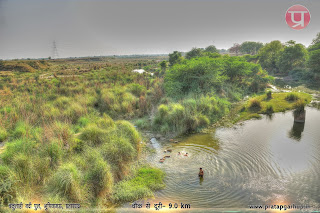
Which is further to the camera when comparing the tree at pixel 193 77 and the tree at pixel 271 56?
the tree at pixel 271 56

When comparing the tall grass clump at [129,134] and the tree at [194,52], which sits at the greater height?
the tree at [194,52]

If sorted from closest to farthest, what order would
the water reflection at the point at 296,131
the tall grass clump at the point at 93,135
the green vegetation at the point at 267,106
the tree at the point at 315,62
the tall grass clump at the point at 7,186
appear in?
the tall grass clump at the point at 7,186, the tall grass clump at the point at 93,135, the water reflection at the point at 296,131, the green vegetation at the point at 267,106, the tree at the point at 315,62

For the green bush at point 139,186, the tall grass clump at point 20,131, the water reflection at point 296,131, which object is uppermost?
the tall grass clump at point 20,131

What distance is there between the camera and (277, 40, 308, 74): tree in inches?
1469

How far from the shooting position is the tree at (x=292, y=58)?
3731cm

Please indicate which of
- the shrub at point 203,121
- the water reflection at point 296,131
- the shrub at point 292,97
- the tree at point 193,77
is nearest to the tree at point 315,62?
the shrub at point 292,97

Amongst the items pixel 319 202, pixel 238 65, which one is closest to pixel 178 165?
pixel 319 202

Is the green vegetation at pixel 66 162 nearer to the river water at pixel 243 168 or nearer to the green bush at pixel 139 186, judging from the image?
the green bush at pixel 139 186

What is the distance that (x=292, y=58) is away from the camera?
38031mm

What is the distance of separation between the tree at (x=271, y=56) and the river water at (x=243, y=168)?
35.9 metres

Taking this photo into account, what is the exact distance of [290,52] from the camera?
38.0 meters

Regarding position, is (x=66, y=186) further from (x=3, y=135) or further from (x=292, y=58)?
(x=292, y=58)

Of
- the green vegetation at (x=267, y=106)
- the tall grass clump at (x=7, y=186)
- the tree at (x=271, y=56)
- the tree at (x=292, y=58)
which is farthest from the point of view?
the tree at (x=271, y=56)

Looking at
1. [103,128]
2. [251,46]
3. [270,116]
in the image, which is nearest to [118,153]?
[103,128]
